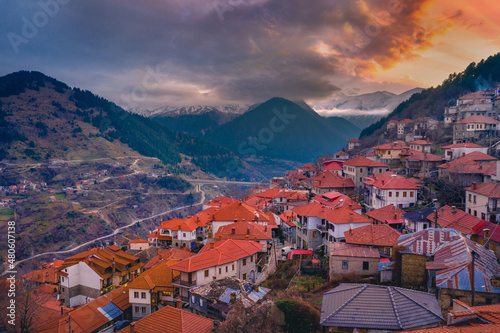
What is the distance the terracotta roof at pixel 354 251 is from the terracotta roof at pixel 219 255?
24.4ft

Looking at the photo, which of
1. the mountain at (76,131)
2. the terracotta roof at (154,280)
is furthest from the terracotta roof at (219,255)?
the mountain at (76,131)

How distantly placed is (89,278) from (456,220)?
33.1 metres

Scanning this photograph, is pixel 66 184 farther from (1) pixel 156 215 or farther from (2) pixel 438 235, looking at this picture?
(2) pixel 438 235

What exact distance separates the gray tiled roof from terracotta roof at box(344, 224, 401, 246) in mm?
7854

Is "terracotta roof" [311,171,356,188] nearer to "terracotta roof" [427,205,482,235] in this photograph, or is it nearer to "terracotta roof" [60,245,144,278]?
"terracotta roof" [427,205,482,235]

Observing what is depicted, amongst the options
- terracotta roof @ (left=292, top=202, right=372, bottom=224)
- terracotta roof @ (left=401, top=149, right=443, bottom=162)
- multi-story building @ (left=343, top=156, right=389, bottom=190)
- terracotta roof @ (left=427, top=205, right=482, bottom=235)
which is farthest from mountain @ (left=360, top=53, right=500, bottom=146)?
terracotta roof @ (left=292, top=202, right=372, bottom=224)

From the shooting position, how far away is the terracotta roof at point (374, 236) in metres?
19.8

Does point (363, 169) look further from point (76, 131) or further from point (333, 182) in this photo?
point (76, 131)

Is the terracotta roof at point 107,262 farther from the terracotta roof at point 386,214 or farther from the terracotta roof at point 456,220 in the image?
the terracotta roof at point 456,220

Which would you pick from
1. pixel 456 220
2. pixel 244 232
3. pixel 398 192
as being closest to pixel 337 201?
pixel 398 192

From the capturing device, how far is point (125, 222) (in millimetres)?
78312

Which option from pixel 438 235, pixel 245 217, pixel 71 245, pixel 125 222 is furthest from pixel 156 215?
pixel 438 235

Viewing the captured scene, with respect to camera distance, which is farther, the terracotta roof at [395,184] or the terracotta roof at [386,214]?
the terracotta roof at [395,184]

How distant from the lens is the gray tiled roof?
418 inches
